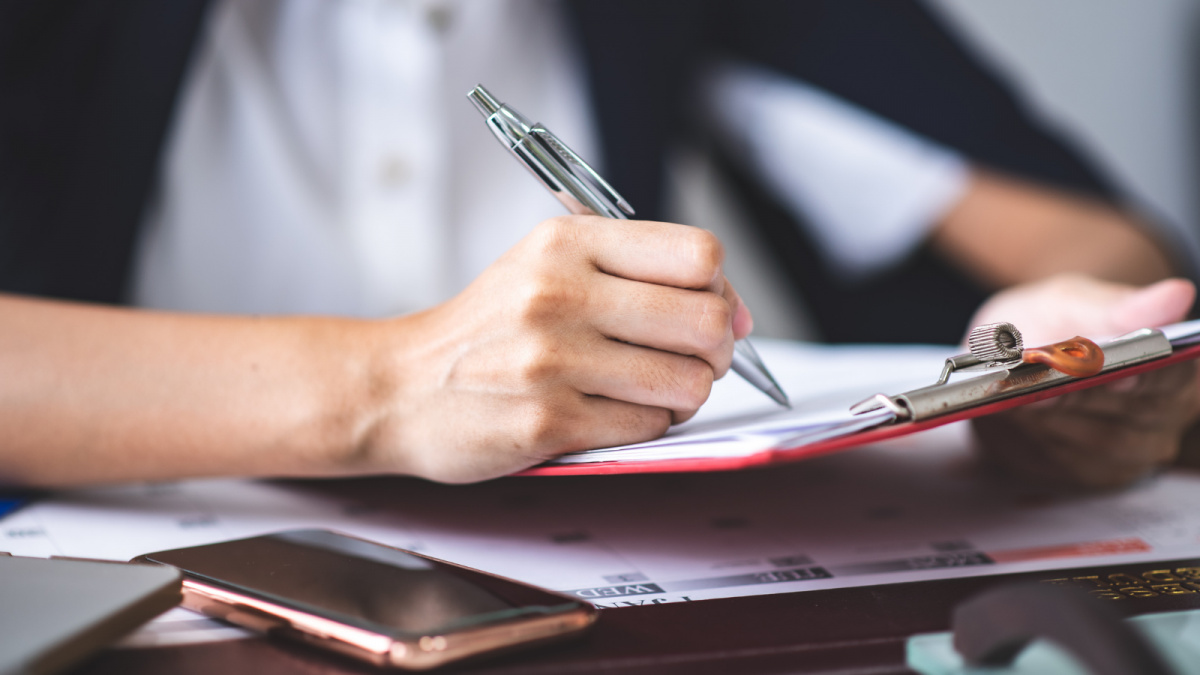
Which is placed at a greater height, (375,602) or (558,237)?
(558,237)

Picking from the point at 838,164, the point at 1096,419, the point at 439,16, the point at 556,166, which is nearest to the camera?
the point at 556,166

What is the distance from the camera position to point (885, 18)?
90cm

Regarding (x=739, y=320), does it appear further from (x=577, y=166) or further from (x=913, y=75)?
(x=913, y=75)

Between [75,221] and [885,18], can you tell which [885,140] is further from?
[75,221]

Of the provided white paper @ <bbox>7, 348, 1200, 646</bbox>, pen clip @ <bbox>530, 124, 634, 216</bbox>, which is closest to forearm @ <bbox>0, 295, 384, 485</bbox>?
white paper @ <bbox>7, 348, 1200, 646</bbox>

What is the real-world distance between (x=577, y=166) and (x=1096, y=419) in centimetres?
33

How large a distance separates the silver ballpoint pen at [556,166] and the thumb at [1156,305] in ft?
0.68

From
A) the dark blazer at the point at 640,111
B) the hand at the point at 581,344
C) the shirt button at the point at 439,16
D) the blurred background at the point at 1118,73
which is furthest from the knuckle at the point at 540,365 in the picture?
the blurred background at the point at 1118,73

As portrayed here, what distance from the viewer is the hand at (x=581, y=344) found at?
0.32 meters

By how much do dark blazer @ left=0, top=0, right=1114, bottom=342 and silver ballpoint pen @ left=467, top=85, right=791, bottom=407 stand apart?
0.44m

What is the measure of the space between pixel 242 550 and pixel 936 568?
270 millimetres

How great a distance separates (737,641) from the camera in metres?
Result: 0.24

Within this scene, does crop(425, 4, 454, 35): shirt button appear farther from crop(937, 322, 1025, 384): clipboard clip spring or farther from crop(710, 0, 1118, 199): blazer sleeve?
crop(937, 322, 1025, 384): clipboard clip spring

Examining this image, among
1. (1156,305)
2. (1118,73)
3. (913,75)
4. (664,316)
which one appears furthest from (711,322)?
(1118,73)
